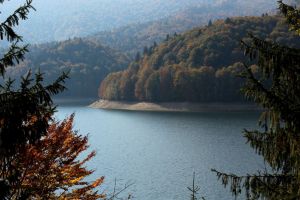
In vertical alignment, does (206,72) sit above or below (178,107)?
above

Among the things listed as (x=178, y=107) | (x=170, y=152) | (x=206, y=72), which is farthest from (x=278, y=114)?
(x=206, y=72)

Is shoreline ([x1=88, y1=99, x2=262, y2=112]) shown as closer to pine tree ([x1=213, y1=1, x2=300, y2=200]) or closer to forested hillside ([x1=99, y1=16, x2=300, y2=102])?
forested hillside ([x1=99, y1=16, x2=300, y2=102])

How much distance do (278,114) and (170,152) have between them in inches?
2857

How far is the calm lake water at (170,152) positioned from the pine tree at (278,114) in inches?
1537

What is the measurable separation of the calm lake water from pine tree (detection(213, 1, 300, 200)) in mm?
39052

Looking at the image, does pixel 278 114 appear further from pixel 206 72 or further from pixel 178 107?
pixel 206 72

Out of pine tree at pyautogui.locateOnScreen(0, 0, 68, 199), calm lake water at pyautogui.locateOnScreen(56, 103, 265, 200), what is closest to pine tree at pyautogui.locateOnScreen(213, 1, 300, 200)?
pine tree at pyautogui.locateOnScreen(0, 0, 68, 199)

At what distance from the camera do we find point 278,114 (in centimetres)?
1134

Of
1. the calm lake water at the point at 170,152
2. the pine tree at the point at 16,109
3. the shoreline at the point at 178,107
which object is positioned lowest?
the calm lake water at the point at 170,152

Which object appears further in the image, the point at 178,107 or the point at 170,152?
the point at 178,107

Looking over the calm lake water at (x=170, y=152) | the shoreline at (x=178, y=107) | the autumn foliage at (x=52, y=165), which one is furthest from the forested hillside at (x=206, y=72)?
the autumn foliage at (x=52, y=165)

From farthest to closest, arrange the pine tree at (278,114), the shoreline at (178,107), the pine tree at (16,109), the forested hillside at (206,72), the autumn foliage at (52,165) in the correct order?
1. the forested hillside at (206,72)
2. the shoreline at (178,107)
3. the autumn foliage at (52,165)
4. the pine tree at (278,114)
5. the pine tree at (16,109)

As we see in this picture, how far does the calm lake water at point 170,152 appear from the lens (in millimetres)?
57469

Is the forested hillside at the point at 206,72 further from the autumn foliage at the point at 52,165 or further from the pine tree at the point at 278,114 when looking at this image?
the pine tree at the point at 278,114
